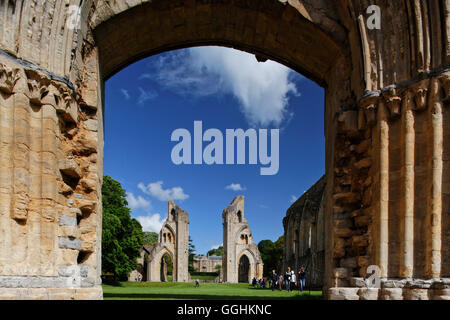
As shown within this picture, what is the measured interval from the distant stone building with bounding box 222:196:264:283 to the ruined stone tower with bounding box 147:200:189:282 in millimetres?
4684

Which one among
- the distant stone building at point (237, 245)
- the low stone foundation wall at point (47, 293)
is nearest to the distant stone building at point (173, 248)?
the distant stone building at point (237, 245)

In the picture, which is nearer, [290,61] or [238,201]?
[290,61]

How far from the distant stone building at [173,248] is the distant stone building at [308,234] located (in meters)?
13.7

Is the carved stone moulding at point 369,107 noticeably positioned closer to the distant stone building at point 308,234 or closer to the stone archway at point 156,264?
the distant stone building at point 308,234

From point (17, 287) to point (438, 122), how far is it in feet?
20.8

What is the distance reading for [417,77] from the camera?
6531mm

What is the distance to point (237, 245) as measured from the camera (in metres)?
50.8

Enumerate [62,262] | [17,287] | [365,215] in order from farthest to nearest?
[365,215]
[62,262]
[17,287]

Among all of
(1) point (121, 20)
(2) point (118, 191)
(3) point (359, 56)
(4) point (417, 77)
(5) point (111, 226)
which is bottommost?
(5) point (111, 226)

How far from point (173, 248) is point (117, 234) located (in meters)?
20.0

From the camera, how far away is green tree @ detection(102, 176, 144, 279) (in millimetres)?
29172

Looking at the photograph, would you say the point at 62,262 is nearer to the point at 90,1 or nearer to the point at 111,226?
the point at 90,1

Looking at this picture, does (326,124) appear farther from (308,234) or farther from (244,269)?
(244,269)

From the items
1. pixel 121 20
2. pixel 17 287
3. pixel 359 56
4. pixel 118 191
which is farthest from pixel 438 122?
pixel 118 191
